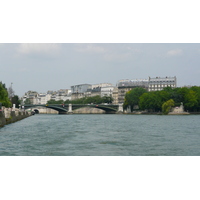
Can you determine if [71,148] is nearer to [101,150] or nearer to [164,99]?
[101,150]

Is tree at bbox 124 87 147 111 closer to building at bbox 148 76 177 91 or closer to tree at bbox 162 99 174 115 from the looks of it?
tree at bbox 162 99 174 115

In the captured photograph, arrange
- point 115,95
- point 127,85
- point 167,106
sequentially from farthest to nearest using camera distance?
1. point 115,95
2. point 127,85
3. point 167,106

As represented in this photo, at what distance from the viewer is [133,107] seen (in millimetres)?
66688

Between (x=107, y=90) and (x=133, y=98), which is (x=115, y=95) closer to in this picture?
(x=107, y=90)

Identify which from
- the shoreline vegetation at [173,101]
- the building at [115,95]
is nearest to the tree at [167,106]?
the shoreline vegetation at [173,101]

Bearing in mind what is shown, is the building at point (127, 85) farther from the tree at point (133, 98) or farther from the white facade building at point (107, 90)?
the tree at point (133, 98)

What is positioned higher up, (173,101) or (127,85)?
(127,85)

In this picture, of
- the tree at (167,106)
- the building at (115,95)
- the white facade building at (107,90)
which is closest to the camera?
the tree at (167,106)

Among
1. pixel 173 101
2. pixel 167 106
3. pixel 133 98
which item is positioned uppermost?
pixel 133 98

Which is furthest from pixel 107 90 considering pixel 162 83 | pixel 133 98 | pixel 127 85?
pixel 133 98

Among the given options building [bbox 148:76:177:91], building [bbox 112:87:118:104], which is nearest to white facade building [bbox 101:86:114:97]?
building [bbox 112:87:118:104]

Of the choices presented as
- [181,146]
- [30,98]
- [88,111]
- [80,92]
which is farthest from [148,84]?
[181,146]

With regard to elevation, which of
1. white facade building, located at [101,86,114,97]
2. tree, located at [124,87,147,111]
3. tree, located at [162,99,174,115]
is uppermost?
white facade building, located at [101,86,114,97]
